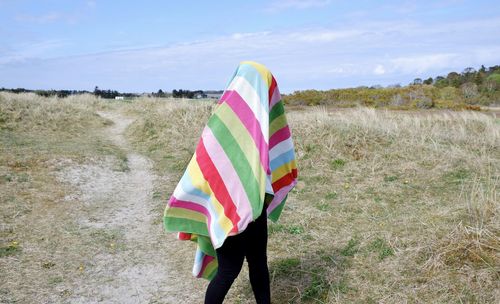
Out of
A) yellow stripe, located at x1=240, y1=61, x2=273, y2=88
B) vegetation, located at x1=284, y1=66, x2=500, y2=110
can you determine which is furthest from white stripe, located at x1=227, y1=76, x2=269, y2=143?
vegetation, located at x1=284, y1=66, x2=500, y2=110

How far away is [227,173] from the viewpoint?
104 inches

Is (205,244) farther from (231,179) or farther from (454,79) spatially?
(454,79)

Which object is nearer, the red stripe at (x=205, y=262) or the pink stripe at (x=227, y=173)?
the pink stripe at (x=227, y=173)

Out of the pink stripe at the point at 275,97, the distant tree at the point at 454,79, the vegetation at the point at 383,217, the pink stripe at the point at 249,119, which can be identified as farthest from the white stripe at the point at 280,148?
the distant tree at the point at 454,79

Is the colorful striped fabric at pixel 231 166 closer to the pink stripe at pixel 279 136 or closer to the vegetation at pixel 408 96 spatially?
the pink stripe at pixel 279 136

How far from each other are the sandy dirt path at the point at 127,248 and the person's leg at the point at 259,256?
102 cm

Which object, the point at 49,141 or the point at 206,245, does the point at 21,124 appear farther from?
the point at 206,245

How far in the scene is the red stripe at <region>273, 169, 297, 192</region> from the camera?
3.17m

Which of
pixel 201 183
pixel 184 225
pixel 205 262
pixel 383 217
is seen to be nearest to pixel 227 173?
pixel 201 183

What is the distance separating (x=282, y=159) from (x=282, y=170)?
83 mm

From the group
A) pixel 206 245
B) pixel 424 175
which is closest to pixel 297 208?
pixel 424 175

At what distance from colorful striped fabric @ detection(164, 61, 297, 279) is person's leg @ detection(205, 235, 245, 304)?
0.10 metres

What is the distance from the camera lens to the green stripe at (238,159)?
256 centimetres

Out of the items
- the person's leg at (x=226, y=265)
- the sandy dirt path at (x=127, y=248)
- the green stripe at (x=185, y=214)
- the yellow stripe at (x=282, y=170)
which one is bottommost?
the sandy dirt path at (x=127, y=248)
